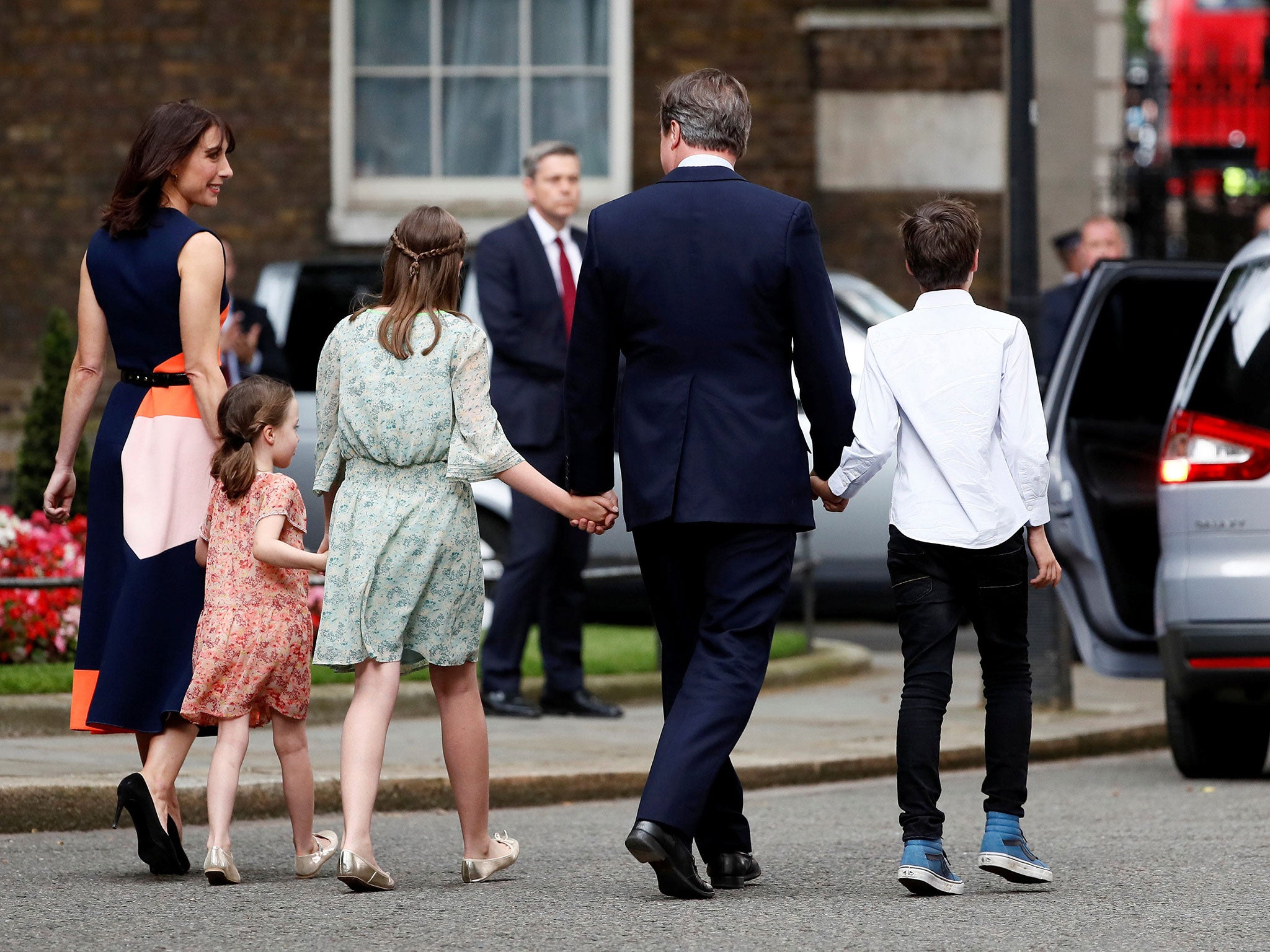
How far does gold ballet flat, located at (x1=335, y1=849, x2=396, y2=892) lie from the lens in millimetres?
5137

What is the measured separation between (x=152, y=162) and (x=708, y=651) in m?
2.00

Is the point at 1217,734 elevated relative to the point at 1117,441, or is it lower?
lower

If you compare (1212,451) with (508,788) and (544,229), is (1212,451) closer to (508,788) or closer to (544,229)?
(508,788)

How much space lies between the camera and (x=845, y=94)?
46.6 ft

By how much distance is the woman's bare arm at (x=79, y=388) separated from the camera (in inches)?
228

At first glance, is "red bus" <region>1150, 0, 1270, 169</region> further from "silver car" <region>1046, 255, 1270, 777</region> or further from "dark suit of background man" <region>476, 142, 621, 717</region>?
"dark suit of background man" <region>476, 142, 621, 717</region>

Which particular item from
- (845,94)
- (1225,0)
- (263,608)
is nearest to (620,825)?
(263,608)

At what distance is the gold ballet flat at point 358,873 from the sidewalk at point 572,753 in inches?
60.9

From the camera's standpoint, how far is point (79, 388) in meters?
5.83

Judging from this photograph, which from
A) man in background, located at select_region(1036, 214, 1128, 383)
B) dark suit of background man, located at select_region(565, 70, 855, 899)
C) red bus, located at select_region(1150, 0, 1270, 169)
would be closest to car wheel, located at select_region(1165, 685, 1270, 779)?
man in background, located at select_region(1036, 214, 1128, 383)

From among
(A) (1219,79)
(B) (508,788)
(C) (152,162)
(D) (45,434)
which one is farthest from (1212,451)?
(A) (1219,79)

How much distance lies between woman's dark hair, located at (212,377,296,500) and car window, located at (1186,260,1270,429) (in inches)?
124

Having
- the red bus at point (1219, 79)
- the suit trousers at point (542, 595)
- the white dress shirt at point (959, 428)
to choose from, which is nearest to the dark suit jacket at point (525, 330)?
the suit trousers at point (542, 595)

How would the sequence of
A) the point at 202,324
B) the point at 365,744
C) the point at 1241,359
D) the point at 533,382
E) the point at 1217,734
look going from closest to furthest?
the point at 365,744 → the point at 202,324 → the point at 1241,359 → the point at 1217,734 → the point at 533,382
